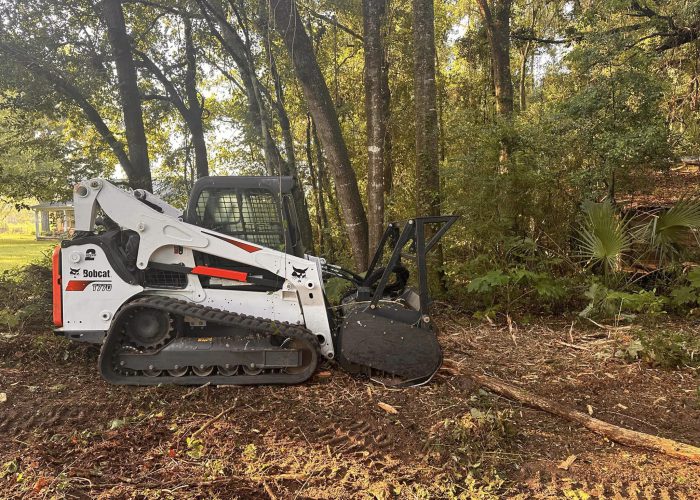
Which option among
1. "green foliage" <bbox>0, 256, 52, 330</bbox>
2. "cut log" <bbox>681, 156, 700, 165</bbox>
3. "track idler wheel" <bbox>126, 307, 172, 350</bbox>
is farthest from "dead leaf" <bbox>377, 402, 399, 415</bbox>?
"cut log" <bbox>681, 156, 700, 165</bbox>

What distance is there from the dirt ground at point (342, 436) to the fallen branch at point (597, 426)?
0.07 m

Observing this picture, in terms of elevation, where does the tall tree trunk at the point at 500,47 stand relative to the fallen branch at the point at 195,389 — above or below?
above

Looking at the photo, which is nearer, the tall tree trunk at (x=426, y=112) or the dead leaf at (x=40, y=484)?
the dead leaf at (x=40, y=484)

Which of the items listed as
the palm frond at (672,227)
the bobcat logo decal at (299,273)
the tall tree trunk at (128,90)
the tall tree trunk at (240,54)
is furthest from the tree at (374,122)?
the tall tree trunk at (128,90)

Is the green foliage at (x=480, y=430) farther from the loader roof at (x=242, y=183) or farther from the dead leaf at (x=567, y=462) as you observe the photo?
the loader roof at (x=242, y=183)

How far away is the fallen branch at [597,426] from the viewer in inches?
124

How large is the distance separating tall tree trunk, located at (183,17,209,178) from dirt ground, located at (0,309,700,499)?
39.1 feet

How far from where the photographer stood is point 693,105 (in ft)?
29.5

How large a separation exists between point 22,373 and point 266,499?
351cm

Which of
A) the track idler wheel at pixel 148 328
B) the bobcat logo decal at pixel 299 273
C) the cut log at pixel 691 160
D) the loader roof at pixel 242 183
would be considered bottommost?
the track idler wheel at pixel 148 328

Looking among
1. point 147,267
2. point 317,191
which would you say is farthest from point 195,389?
point 317,191

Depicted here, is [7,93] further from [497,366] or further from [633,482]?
[633,482]

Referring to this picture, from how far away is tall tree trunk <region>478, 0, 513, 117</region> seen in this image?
11578 millimetres

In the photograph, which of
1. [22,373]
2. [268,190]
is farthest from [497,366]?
[22,373]
